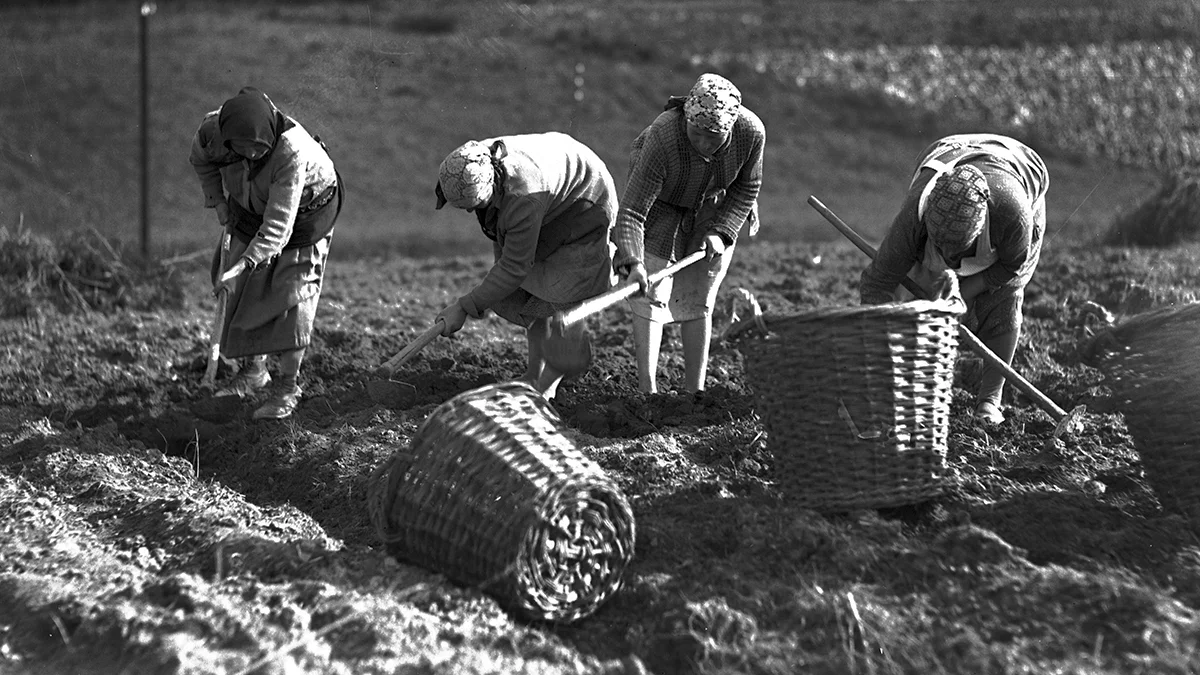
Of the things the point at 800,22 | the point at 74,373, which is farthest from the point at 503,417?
the point at 800,22

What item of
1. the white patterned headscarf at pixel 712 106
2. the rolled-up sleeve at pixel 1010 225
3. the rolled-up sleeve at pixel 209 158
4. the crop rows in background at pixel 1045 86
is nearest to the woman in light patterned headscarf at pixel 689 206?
the white patterned headscarf at pixel 712 106

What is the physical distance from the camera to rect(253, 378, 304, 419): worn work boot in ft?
19.0

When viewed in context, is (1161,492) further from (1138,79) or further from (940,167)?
(1138,79)

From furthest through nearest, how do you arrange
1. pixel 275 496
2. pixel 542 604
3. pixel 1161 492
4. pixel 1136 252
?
pixel 1136 252 < pixel 275 496 < pixel 1161 492 < pixel 542 604

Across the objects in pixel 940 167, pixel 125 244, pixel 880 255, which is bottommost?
pixel 125 244

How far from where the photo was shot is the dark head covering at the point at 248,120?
5.21 meters

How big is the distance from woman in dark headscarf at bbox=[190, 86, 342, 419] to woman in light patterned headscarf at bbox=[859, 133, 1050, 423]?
2234mm

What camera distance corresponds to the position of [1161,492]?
444cm

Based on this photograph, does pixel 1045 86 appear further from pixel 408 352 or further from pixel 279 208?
pixel 408 352

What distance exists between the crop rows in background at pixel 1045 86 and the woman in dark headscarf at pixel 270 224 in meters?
9.78

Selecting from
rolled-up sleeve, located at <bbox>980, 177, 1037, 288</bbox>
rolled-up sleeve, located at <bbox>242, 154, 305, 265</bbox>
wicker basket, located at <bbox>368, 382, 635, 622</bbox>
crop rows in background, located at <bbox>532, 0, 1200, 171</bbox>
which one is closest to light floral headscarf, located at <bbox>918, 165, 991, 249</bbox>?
rolled-up sleeve, located at <bbox>980, 177, 1037, 288</bbox>

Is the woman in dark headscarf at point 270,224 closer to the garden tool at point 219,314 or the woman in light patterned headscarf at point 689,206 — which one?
the garden tool at point 219,314

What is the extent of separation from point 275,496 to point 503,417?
1563mm

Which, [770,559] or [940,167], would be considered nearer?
[770,559]
